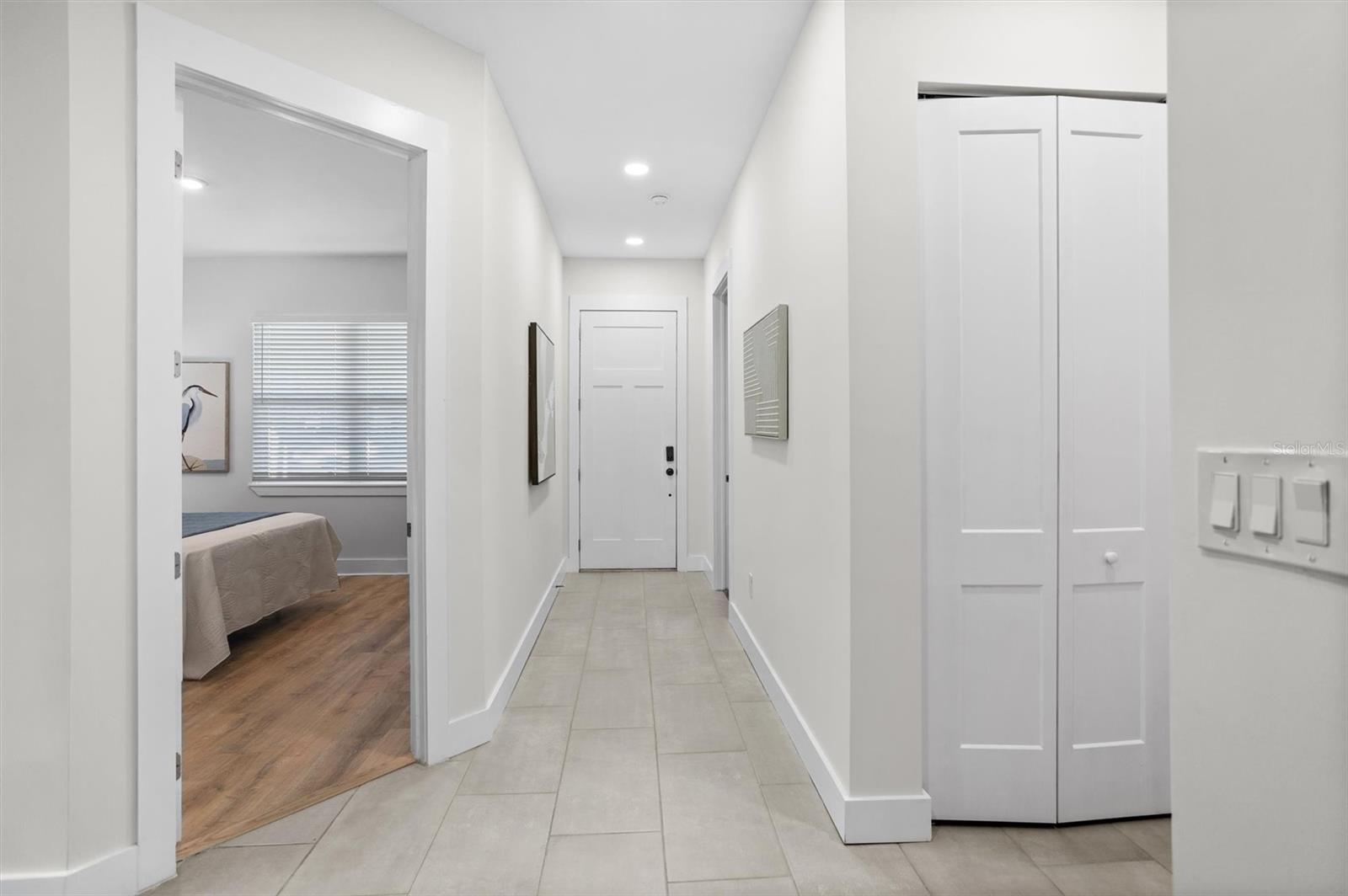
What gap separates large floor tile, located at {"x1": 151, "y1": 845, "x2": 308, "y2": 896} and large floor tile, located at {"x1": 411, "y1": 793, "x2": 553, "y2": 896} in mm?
378

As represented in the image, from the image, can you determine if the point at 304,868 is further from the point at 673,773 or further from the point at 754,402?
the point at 754,402

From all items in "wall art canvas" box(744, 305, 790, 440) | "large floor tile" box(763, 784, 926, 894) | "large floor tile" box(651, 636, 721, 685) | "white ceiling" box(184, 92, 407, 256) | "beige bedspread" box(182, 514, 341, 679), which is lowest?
"large floor tile" box(763, 784, 926, 894)

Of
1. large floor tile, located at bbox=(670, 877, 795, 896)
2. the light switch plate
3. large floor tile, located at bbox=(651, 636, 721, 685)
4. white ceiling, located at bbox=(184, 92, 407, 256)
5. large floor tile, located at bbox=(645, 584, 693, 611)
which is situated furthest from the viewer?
large floor tile, located at bbox=(645, 584, 693, 611)

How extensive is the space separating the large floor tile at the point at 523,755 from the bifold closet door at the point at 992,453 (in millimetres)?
1288

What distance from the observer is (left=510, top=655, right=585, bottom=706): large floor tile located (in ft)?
9.73

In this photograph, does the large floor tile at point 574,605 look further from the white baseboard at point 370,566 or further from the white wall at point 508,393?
the white baseboard at point 370,566

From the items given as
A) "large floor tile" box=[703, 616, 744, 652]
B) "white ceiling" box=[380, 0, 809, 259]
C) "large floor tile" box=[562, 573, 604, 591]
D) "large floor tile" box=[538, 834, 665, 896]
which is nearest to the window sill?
"large floor tile" box=[562, 573, 604, 591]

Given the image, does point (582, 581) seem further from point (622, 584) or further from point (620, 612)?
point (620, 612)

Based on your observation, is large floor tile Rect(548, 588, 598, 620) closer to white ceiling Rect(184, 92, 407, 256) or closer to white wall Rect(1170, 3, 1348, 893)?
white ceiling Rect(184, 92, 407, 256)

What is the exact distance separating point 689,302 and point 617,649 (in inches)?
123

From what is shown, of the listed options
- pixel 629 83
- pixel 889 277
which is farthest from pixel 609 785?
pixel 629 83

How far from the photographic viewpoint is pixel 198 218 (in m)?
4.61

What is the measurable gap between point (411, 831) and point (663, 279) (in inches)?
179

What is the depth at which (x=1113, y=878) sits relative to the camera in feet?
5.75
